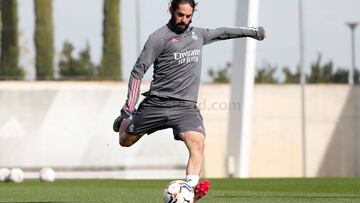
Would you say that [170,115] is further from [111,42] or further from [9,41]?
[111,42]

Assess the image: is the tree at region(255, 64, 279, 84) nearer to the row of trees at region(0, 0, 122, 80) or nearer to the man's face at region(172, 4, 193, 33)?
the row of trees at region(0, 0, 122, 80)

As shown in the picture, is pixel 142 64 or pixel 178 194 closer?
pixel 178 194

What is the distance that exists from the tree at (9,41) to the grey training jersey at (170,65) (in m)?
34.7

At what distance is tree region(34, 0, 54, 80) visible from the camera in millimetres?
46531

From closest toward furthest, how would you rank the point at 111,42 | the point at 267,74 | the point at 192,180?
the point at 192,180 < the point at 111,42 < the point at 267,74

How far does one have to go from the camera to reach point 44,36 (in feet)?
154

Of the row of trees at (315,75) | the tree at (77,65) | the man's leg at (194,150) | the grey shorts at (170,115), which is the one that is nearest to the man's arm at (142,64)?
the grey shorts at (170,115)

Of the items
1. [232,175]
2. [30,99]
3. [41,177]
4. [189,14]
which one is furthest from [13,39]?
[189,14]

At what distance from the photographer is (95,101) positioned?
107ft

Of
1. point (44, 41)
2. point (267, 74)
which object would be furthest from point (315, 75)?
point (44, 41)

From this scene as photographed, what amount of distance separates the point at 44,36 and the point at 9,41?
1964mm

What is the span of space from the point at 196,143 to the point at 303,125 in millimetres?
29292

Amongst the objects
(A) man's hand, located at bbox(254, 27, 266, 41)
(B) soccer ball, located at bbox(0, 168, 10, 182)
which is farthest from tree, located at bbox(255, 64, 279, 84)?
(A) man's hand, located at bbox(254, 27, 266, 41)

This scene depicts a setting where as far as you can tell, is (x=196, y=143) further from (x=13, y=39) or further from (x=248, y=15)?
(x=13, y=39)
